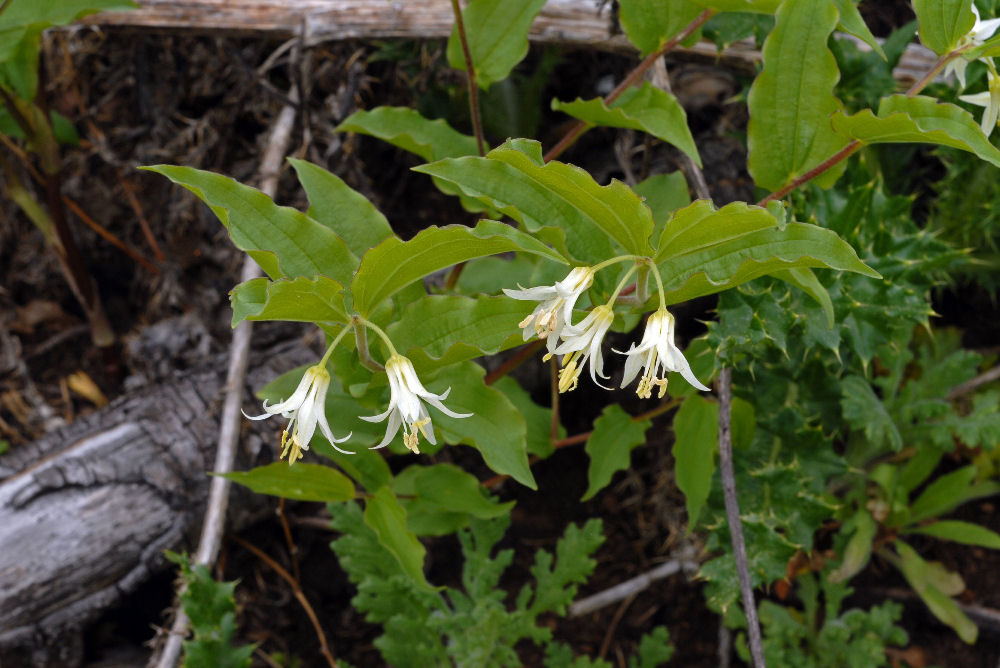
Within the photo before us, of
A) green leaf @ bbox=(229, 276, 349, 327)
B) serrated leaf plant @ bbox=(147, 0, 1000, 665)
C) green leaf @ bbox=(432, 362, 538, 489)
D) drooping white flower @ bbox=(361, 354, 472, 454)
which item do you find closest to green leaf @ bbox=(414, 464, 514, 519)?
serrated leaf plant @ bbox=(147, 0, 1000, 665)

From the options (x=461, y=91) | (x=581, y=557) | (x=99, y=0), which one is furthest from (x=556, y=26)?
(x=581, y=557)

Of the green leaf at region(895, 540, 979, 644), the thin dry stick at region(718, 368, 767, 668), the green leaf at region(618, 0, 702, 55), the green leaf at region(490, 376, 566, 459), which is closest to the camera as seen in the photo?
the thin dry stick at region(718, 368, 767, 668)

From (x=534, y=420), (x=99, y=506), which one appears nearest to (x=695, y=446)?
(x=534, y=420)

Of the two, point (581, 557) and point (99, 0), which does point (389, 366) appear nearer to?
point (581, 557)

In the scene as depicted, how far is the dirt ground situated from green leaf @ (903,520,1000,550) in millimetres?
301

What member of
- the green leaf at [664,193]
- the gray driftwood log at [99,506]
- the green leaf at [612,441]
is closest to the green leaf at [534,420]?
the green leaf at [612,441]

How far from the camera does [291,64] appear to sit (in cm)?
263

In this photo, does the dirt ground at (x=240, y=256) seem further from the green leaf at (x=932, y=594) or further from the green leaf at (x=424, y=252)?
the green leaf at (x=424, y=252)

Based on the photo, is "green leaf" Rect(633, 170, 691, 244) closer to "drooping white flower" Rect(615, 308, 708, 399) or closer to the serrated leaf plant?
the serrated leaf plant

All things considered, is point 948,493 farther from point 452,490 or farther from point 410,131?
point 410,131

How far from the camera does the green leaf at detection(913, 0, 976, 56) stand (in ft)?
5.35

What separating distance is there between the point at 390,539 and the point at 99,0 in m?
1.65

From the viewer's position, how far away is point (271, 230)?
1.53 m

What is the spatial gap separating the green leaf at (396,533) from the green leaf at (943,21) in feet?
5.19
